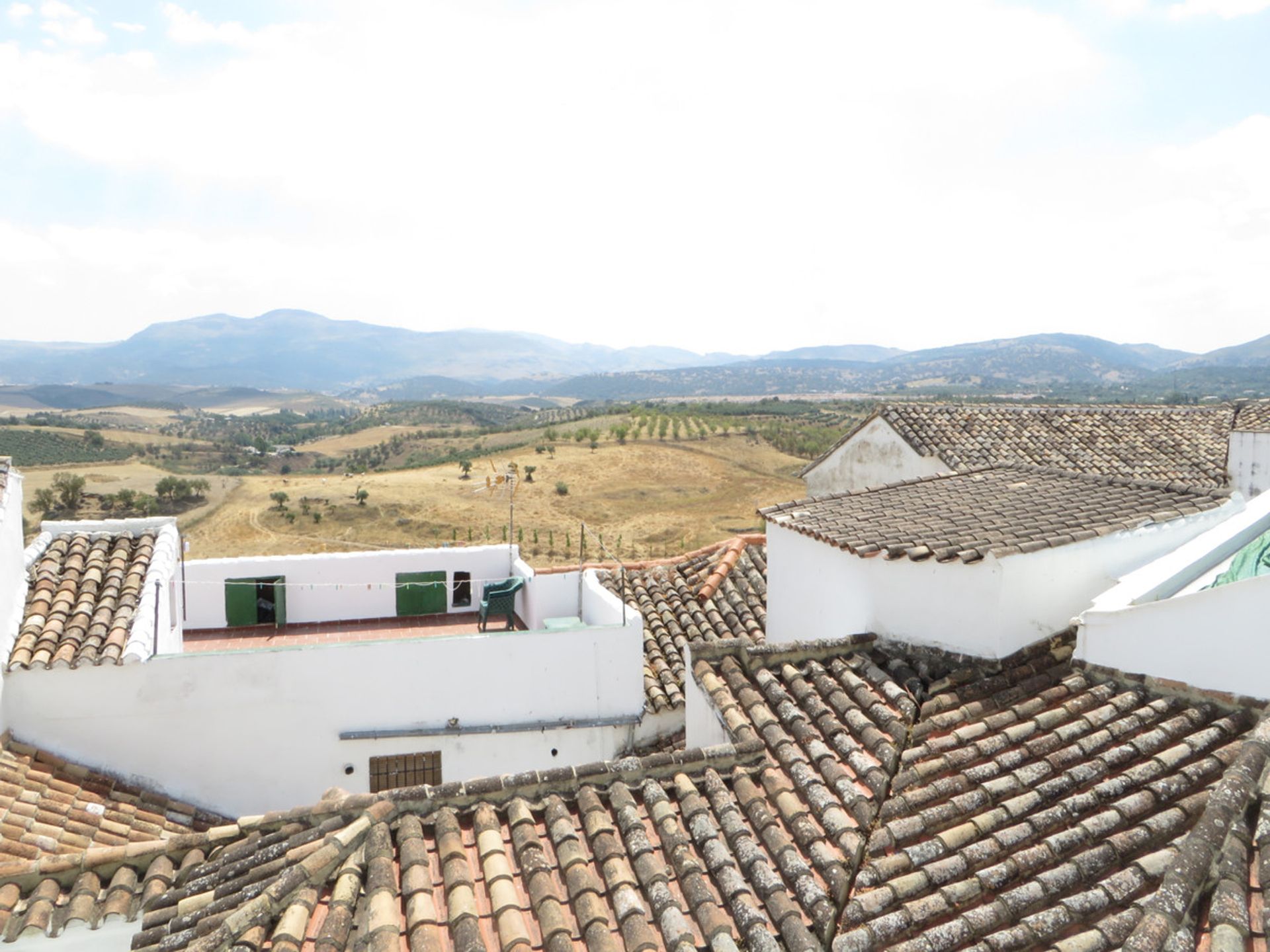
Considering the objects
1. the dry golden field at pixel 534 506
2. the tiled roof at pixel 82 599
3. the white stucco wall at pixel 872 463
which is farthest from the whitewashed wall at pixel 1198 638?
the dry golden field at pixel 534 506

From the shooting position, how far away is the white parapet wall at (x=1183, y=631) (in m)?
5.43

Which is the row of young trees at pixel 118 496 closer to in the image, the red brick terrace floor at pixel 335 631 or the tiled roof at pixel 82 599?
the red brick terrace floor at pixel 335 631

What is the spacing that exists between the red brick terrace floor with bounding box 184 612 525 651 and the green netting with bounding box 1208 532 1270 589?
8.93 meters

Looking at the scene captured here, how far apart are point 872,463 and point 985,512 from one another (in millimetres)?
12823

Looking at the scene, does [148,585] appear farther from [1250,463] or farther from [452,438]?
[452,438]

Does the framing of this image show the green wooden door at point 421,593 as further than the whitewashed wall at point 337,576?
Yes

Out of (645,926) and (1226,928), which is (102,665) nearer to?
(645,926)

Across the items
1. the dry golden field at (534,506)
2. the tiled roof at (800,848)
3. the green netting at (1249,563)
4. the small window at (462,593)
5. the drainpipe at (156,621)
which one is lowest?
the dry golden field at (534,506)

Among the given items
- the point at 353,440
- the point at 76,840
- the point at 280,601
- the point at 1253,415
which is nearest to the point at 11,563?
the point at 76,840

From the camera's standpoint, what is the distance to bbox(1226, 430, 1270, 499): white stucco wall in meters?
12.0

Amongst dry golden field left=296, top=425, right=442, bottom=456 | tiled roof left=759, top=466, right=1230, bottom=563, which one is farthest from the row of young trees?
dry golden field left=296, top=425, right=442, bottom=456

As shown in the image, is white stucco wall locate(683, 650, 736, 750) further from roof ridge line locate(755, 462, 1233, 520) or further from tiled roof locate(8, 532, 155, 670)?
tiled roof locate(8, 532, 155, 670)

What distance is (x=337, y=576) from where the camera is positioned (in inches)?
516

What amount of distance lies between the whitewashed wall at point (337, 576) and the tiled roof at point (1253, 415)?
1456 cm
